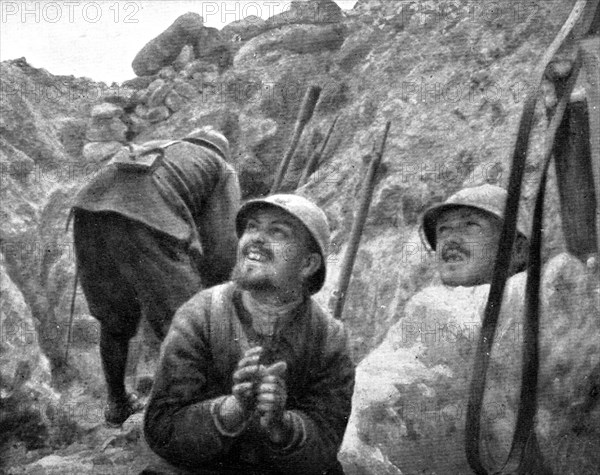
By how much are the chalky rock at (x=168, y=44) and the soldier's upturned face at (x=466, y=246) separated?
71.3 inches

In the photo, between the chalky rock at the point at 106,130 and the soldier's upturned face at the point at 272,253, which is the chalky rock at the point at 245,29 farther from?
the soldier's upturned face at the point at 272,253

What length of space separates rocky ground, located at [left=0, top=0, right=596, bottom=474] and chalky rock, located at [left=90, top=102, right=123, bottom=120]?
0.5 inches

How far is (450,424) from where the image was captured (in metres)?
5.32

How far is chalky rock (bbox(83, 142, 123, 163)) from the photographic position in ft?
20.5

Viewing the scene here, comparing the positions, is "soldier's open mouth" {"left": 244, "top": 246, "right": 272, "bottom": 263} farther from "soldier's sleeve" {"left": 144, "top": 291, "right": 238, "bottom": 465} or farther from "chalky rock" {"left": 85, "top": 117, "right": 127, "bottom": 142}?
"chalky rock" {"left": 85, "top": 117, "right": 127, "bottom": 142}

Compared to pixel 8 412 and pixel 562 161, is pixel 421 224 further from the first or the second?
pixel 8 412

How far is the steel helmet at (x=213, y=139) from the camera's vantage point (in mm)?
5891

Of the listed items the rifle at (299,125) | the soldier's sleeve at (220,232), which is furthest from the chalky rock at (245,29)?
the soldier's sleeve at (220,232)

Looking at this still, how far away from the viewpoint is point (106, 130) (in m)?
6.43

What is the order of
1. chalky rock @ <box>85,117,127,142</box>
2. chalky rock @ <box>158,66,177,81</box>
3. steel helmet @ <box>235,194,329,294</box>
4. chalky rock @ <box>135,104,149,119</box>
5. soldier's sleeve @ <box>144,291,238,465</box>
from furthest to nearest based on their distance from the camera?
chalky rock @ <box>158,66,177,81</box>
chalky rock @ <box>135,104,149,119</box>
chalky rock @ <box>85,117,127,142</box>
steel helmet @ <box>235,194,329,294</box>
soldier's sleeve @ <box>144,291,238,465</box>

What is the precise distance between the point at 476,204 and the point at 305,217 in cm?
72

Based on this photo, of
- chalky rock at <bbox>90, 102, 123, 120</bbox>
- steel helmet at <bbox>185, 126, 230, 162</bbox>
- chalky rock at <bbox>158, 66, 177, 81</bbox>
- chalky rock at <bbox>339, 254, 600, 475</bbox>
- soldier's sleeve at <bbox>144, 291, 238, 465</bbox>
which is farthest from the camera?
chalky rock at <bbox>158, 66, 177, 81</bbox>

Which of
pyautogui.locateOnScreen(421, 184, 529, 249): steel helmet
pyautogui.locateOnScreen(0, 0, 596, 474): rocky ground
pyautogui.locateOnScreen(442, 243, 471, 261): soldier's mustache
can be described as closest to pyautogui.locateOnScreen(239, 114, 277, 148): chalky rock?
pyautogui.locateOnScreen(0, 0, 596, 474): rocky ground

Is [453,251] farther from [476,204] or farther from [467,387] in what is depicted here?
[467,387]
